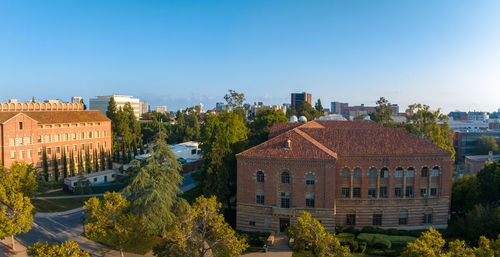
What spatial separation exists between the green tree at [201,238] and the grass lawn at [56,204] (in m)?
28.2

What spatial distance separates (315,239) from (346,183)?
1612 centimetres

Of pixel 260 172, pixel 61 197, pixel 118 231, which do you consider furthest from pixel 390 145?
pixel 61 197

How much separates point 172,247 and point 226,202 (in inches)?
827

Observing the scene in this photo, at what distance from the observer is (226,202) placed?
47.3 m

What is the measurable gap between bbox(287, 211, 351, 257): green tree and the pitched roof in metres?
11.1

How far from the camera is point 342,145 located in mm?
42156

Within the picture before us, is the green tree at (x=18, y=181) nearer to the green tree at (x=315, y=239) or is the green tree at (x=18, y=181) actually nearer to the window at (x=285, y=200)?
the window at (x=285, y=200)

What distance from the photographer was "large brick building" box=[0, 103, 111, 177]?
56.0 meters

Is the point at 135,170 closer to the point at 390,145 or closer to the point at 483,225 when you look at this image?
the point at 390,145

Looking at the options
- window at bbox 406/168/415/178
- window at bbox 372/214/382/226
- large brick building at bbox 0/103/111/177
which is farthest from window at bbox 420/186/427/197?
large brick building at bbox 0/103/111/177

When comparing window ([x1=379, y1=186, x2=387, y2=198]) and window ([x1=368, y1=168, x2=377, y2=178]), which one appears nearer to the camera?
window ([x1=368, y1=168, x2=377, y2=178])

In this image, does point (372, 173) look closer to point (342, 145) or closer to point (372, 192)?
point (372, 192)

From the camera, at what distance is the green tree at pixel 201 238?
86.9ft

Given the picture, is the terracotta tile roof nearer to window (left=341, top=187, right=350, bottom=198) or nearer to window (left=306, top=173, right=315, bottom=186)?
window (left=306, top=173, right=315, bottom=186)
